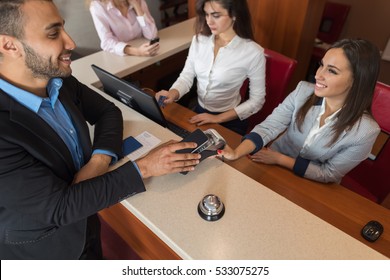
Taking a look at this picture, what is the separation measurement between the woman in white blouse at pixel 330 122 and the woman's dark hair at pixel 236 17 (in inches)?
19.6

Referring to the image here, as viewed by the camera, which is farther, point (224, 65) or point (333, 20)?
point (333, 20)

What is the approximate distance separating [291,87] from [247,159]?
5.16ft

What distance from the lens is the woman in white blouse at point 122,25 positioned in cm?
205

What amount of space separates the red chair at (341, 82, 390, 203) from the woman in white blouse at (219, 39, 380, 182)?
10.2 inches

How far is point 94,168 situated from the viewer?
100cm

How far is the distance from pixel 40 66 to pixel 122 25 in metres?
1.53

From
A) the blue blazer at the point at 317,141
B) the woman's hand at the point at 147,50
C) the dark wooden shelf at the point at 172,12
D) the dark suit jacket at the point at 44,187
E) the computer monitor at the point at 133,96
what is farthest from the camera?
the dark wooden shelf at the point at 172,12

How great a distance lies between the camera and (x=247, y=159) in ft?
4.14

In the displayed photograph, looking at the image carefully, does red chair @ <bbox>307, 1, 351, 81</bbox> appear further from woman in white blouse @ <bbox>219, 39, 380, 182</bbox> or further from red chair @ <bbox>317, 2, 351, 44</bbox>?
woman in white blouse @ <bbox>219, 39, 380, 182</bbox>

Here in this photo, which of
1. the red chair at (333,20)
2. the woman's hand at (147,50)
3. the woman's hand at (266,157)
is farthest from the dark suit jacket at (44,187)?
the red chair at (333,20)

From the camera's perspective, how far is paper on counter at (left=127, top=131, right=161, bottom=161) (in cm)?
114

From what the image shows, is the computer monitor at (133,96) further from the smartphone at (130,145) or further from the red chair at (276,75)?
the red chair at (276,75)

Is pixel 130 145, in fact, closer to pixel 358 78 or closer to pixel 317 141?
pixel 317 141

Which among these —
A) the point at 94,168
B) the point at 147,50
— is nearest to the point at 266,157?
the point at 94,168
